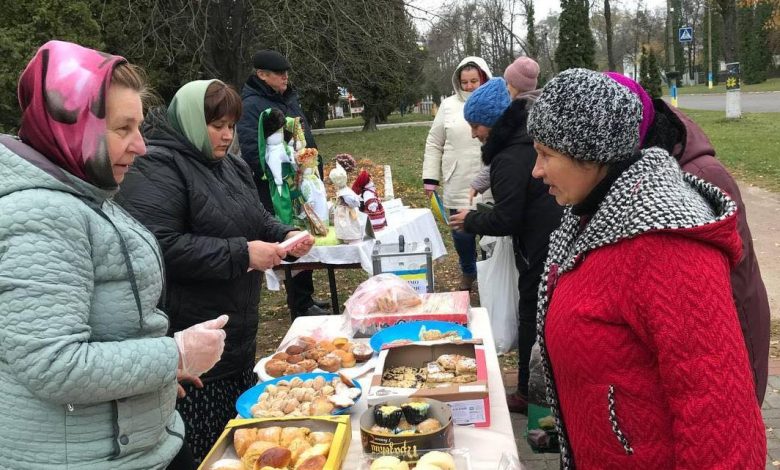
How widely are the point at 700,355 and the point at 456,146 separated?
164 inches

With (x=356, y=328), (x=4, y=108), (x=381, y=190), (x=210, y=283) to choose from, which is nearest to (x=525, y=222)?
(x=356, y=328)

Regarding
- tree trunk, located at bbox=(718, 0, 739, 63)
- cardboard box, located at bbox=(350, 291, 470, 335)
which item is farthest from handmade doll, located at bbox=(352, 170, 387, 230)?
tree trunk, located at bbox=(718, 0, 739, 63)

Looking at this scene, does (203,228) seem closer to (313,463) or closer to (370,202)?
(313,463)

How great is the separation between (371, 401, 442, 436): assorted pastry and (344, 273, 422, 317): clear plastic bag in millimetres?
985

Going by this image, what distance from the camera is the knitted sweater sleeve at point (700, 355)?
4.00 feet

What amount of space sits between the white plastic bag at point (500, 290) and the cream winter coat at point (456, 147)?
5.67 feet

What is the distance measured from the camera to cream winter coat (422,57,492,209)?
521cm

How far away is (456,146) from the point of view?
17.3 ft

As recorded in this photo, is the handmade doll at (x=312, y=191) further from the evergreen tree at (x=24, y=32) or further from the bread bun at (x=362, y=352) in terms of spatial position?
the evergreen tree at (x=24, y=32)

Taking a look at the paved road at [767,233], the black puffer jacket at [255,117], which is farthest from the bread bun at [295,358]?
the paved road at [767,233]

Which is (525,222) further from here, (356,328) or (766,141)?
(766,141)

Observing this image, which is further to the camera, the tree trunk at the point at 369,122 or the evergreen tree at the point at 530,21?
the evergreen tree at the point at 530,21

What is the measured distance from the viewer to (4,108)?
8.95 m

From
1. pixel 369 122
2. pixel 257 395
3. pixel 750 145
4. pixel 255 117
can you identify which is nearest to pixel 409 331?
pixel 257 395
